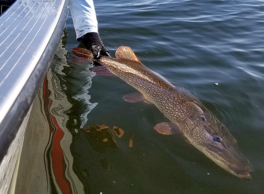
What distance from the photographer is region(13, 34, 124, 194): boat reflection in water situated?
6.52ft

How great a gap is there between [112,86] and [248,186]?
1950mm

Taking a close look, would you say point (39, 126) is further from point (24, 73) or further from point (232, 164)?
point (232, 164)

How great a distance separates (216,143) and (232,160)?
0.26 m

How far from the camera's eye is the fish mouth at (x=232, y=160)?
2184 millimetres

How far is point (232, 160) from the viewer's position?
225cm

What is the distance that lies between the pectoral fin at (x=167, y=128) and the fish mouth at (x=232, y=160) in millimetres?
388

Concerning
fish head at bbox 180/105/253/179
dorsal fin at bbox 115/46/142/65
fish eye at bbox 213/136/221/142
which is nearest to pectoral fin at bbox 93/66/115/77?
dorsal fin at bbox 115/46/142/65

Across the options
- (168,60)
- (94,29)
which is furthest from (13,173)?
(168,60)

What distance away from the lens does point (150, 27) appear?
5.57 metres

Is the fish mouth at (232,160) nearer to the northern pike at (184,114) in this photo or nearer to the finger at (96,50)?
the northern pike at (184,114)

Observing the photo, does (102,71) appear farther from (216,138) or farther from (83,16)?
(216,138)

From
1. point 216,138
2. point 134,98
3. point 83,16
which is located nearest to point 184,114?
point 216,138

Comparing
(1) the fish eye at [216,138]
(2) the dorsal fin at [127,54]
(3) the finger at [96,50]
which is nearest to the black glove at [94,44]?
(3) the finger at [96,50]

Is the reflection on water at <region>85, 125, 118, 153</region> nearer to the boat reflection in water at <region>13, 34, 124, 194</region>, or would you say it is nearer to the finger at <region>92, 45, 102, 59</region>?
the boat reflection in water at <region>13, 34, 124, 194</region>
